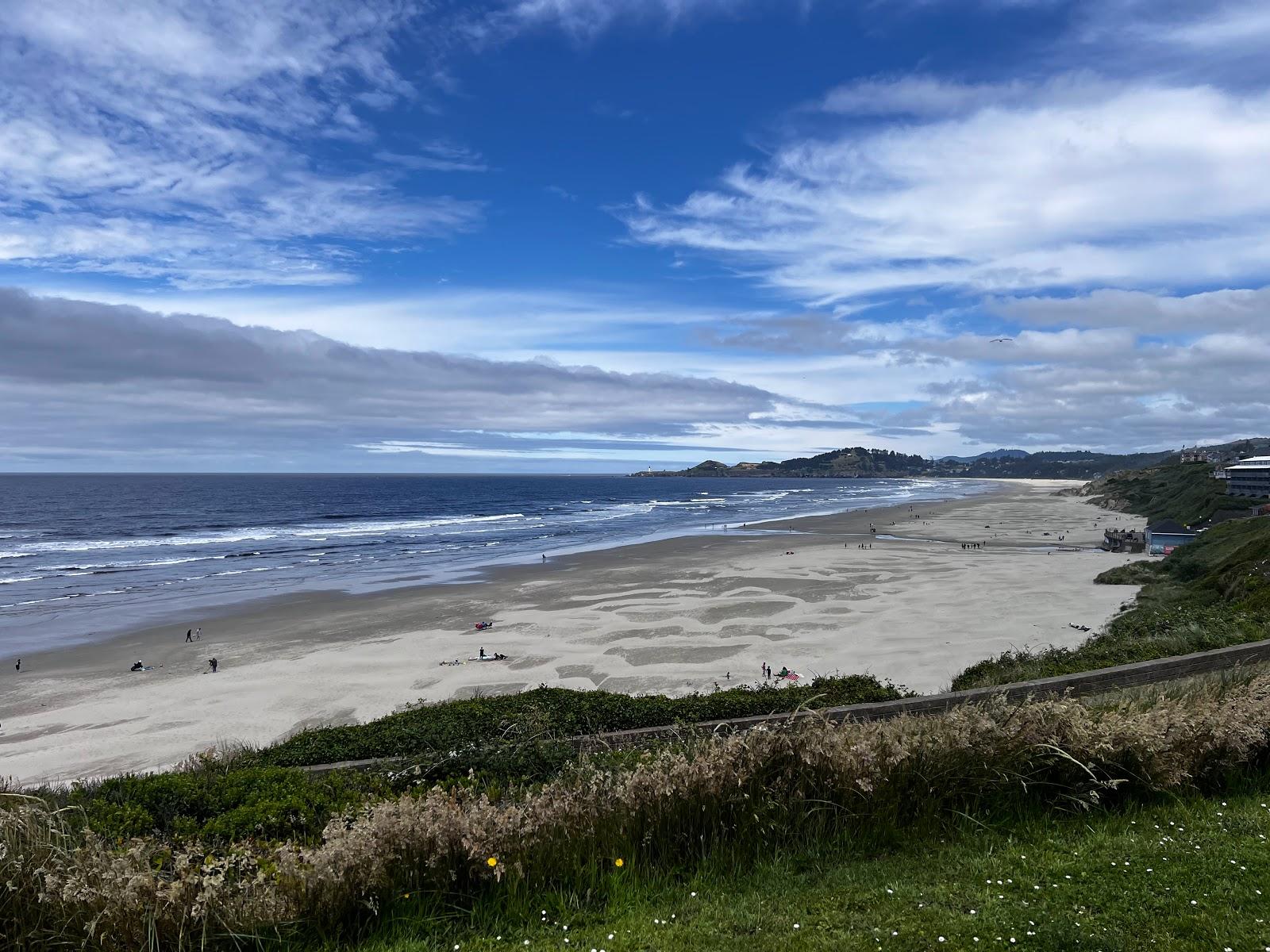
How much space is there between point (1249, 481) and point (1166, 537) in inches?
1612

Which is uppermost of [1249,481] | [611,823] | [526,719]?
[1249,481]

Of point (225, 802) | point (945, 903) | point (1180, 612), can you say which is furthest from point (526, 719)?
point (1180, 612)

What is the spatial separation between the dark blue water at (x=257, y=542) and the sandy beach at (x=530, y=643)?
17.8ft

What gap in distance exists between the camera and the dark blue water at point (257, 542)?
116ft

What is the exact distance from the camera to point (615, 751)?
7.39 metres

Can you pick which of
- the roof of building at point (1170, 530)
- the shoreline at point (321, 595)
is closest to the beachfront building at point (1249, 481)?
the roof of building at point (1170, 530)

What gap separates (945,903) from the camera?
4.03 meters

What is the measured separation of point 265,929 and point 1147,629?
17457 mm

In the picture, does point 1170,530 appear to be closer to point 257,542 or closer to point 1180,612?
point 1180,612

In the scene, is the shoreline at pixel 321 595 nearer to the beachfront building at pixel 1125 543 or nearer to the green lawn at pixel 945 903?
the beachfront building at pixel 1125 543

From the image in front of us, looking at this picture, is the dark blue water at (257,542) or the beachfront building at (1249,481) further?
the beachfront building at (1249,481)

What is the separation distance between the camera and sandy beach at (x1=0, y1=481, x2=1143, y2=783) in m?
18.2

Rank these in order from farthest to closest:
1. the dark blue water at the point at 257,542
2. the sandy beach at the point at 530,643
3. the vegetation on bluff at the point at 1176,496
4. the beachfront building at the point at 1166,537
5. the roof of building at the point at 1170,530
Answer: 1. the vegetation on bluff at the point at 1176,496
2. the roof of building at the point at 1170,530
3. the beachfront building at the point at 1166,537
4. the dark blue water at the point at 257,542
5. the sandy beach at the point at 530,643

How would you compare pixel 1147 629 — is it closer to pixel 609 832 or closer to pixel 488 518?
pixel 609 832
